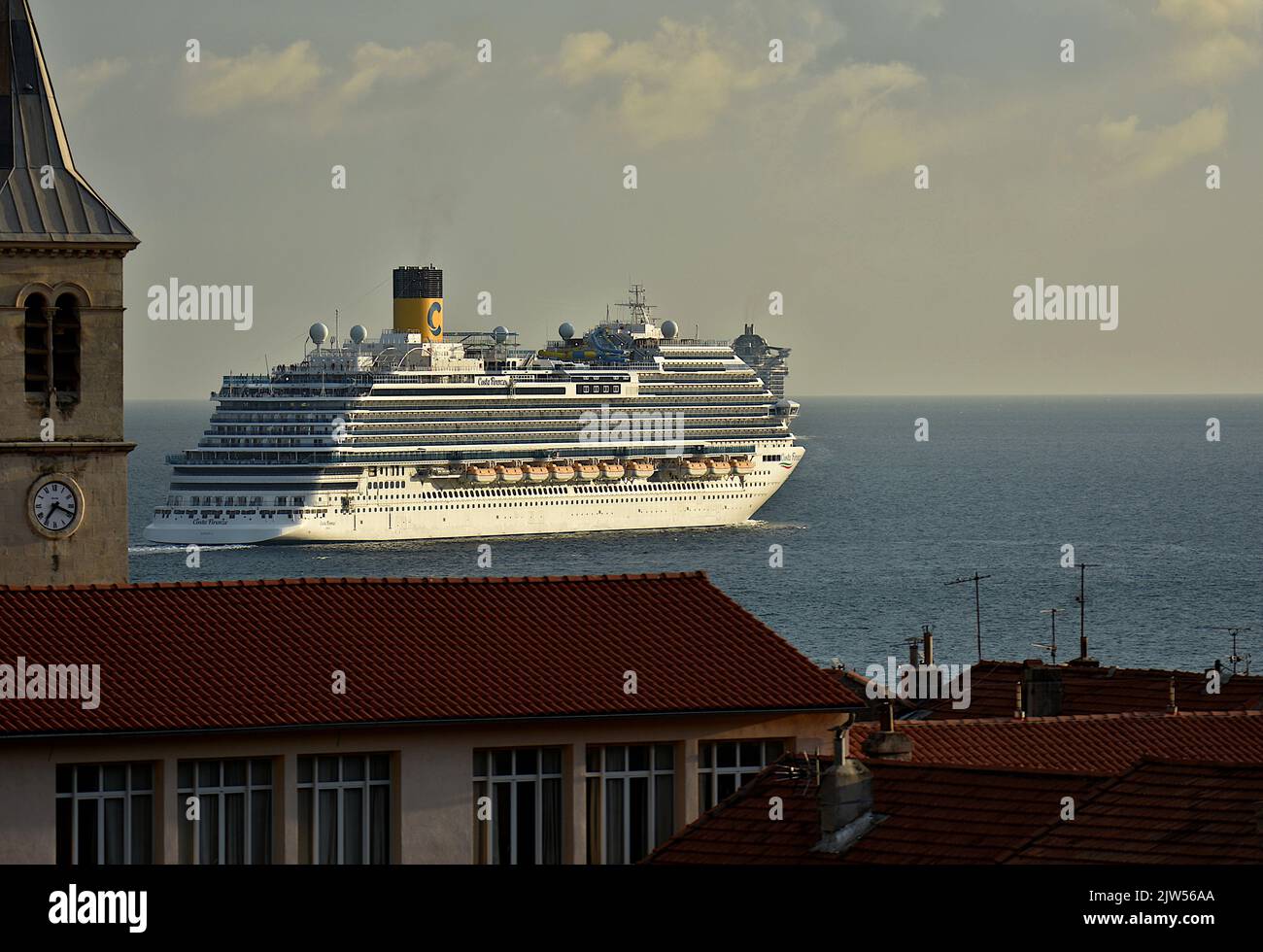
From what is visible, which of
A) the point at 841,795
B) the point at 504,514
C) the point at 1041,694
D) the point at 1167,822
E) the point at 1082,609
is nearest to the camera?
the point at 1167,822

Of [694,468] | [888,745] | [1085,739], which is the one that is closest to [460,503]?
[694,468]

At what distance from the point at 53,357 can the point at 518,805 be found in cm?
1297

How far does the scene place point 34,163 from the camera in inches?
1415

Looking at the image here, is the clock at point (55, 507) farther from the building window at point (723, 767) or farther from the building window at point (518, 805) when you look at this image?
the building window at point (723, 767)

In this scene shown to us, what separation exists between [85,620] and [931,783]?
7.63 m

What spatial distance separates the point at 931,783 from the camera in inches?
880

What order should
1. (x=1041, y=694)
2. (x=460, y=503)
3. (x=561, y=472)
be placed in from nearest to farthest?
(x=1041, y=694)
(x=460, y=503)
(x=561, y=472)

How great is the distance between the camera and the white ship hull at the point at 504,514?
137 m

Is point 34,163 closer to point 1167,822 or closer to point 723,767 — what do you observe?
point 723,767

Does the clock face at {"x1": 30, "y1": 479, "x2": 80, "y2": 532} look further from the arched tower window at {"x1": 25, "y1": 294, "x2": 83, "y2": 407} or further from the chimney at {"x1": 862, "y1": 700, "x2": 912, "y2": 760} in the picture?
the chimney at {"x1": 862, "y1": 700, "x2": 912, "y2": 760}
